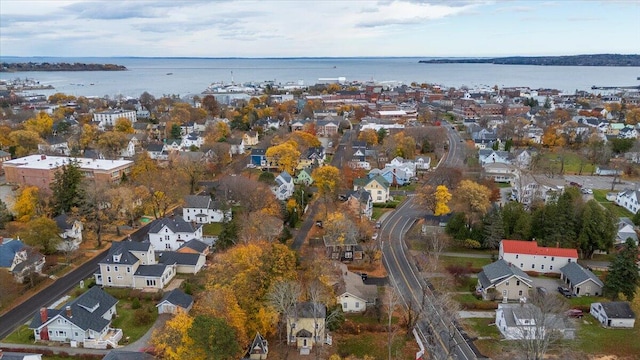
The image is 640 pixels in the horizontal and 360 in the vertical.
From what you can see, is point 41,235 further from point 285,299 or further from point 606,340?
point 606,340

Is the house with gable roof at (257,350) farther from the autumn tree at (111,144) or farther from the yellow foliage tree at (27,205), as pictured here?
the autumn tree at (111,144)

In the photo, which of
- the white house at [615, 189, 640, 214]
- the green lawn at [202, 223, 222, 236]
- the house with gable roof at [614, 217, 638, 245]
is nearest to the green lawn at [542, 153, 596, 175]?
the white house at [615, 189, 640, 214]

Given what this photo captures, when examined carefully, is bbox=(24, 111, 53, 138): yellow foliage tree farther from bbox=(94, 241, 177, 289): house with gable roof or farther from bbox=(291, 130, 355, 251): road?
bbox=(94, 241, 177, 289): house with gable roof

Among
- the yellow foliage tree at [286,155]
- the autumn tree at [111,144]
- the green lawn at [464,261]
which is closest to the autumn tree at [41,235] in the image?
the yellow foliage tree at [286,155]

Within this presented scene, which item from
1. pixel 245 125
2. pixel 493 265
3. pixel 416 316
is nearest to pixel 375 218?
pixel 493 265

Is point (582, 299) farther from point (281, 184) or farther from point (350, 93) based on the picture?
point (350, 93)

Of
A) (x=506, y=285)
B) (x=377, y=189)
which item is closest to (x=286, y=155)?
(x=377, y=189)

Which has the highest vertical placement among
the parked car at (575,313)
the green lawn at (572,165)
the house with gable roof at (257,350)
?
the green lawn at (572,165)
